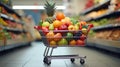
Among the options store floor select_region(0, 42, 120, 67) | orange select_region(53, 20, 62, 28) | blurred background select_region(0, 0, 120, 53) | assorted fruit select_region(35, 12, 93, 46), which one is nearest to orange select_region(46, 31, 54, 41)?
assorted fruit select_region(35, 12, 93, 46)

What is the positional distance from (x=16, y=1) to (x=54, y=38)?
17444mm

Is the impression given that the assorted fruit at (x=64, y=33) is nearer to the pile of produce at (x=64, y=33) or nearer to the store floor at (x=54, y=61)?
the pile of produce at (x=64, y=33)

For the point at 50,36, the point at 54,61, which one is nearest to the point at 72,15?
the point at 54,61

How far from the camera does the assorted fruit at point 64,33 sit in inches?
144

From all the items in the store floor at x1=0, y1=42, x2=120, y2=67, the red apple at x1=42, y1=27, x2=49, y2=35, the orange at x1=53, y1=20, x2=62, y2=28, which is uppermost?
the orange at x1=53, y1=20, x2=62, y2=28

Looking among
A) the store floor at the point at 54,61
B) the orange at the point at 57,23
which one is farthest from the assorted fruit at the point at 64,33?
the store floor at the point at 54,61

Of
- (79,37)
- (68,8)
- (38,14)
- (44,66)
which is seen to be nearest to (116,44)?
(79,37)

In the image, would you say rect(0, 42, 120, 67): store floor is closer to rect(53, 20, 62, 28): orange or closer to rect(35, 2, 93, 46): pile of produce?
rect(35, 2, 93, 46): pile of produce

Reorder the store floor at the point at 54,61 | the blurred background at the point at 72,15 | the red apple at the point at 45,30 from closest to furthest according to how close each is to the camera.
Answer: the store floor at the point at 54,61 < the red apple at the point at 45,30 < the blurred background at the point at 72,15

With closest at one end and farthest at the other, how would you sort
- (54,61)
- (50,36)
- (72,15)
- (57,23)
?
(50,36)
(57,23)
(54,61)
(72,15)

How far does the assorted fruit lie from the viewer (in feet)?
12.0

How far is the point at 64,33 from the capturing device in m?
3.72

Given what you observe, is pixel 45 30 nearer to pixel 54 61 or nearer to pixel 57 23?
pixel 57 23

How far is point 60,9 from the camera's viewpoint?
69.2 ft
